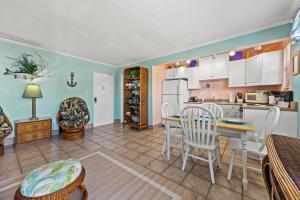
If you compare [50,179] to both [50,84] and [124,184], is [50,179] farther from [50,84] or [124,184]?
[50,84]

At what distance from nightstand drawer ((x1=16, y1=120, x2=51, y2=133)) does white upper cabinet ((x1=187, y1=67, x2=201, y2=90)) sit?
4.52 metres

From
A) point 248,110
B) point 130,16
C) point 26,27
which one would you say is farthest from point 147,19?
point 248,110

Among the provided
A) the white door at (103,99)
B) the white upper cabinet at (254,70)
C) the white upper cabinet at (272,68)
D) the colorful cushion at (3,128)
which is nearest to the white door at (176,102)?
the white upper cabinet at (254,70)

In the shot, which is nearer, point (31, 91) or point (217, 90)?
point (31, 91)

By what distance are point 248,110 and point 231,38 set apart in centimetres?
166

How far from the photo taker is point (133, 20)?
2055 millimetres

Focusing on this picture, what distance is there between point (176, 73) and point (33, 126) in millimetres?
4420

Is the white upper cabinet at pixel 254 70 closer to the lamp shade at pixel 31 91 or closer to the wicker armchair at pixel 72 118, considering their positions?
the wicker armchair at pixel 72 118

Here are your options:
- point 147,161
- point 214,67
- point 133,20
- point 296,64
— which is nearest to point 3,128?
point 147,161

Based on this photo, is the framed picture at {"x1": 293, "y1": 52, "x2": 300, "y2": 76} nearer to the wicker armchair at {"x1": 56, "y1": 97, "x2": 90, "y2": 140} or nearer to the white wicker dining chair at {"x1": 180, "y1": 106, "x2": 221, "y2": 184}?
the white wicker dining chair at {"x1": 180, "y1": 106, "x2": 221, "y2": 184}

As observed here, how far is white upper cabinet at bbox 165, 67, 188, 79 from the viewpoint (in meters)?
4.30

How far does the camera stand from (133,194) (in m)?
1.38

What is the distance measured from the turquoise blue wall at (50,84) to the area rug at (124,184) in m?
2.21

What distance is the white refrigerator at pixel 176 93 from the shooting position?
4090 mm
